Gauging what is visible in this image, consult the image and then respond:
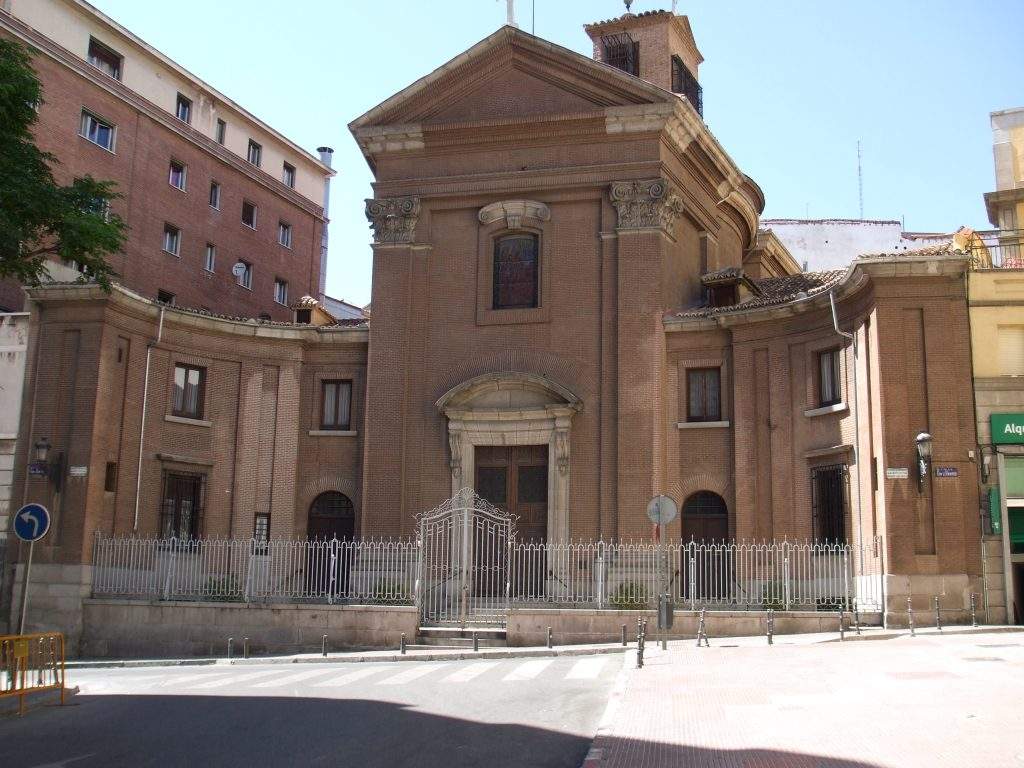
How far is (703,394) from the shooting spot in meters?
29.0

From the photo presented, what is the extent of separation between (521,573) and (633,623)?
13.6ft

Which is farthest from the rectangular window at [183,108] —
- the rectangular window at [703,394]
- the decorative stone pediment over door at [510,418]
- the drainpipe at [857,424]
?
the drainpipe at [857,424]

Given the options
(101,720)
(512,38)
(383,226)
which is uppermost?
(512,38)

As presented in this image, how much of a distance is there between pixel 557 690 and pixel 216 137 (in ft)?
102

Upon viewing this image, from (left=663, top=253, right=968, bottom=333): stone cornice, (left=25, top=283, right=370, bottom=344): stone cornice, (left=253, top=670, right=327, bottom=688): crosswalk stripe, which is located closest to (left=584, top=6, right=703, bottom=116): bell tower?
(left=663, top=253, right=968, bottom=333): stone cornice

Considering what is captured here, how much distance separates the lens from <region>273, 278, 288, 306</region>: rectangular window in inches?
1710

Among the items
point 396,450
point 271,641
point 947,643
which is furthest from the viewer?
point 396,450

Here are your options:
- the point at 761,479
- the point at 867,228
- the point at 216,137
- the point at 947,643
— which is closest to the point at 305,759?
the point at 947,643

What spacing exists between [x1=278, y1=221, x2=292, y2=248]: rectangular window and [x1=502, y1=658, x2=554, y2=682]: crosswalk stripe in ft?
91.1

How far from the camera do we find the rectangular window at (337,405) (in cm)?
3106

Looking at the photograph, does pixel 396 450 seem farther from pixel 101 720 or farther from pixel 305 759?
pixel 305 759

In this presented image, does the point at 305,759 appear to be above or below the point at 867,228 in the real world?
below

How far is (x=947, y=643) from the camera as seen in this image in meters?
19.6

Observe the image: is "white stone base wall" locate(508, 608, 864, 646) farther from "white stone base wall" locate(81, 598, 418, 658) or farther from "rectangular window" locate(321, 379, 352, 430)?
"rectangular window" locate(321, 379, 352, 430)
